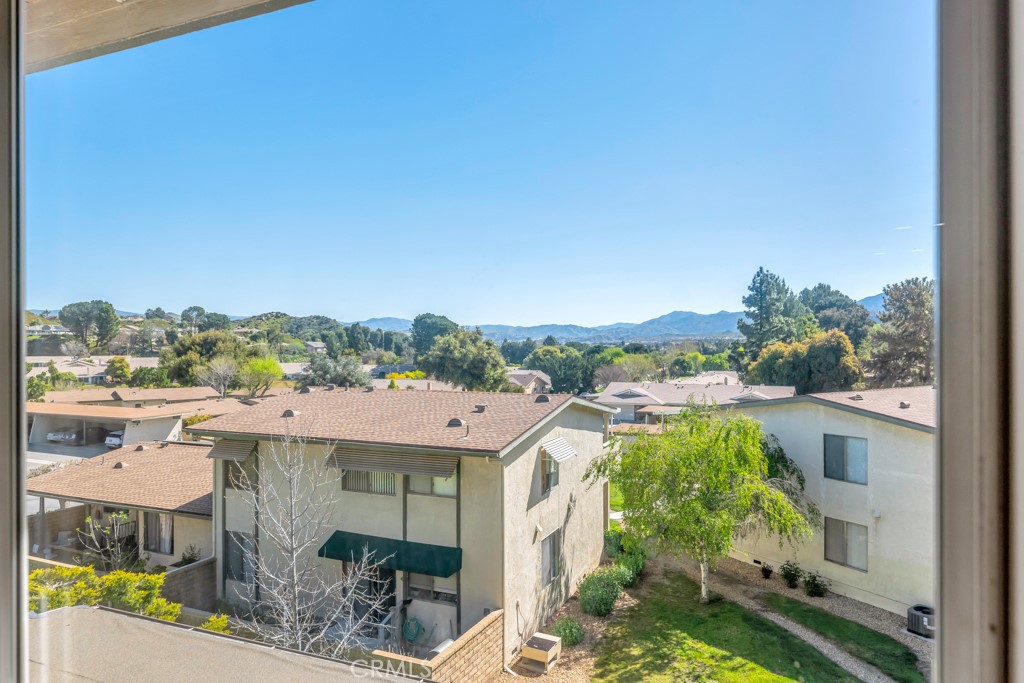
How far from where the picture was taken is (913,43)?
2.31ft

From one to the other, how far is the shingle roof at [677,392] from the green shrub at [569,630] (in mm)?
391

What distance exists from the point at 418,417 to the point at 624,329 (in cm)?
42

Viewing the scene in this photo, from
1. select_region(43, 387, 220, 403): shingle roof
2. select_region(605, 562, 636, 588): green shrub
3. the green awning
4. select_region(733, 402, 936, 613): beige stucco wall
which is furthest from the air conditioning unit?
select_region(43, 387, 220, 403): shingle roof

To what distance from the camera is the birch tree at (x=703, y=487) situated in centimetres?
90

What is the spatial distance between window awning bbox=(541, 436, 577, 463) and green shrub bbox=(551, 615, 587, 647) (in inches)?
11.0

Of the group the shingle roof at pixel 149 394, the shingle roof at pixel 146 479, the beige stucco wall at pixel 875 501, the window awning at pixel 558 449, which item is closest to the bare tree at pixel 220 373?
the shingle roof at pixel 149 394

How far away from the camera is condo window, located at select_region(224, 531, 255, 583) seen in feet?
3.58

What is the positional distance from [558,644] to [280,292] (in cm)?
84

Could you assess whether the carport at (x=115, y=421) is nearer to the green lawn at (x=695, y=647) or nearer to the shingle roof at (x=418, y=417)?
the shingle roof at (x=418, y=417)

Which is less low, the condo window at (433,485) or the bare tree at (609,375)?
the bare tree at (609,375)

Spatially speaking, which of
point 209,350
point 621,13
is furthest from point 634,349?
point 209,350

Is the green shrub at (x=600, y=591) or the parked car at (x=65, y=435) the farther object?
the parked car at (x=65, y=435)

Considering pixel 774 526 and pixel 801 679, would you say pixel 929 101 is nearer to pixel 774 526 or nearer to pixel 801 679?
pixel 774 526

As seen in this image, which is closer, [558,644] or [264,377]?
[558,644]
